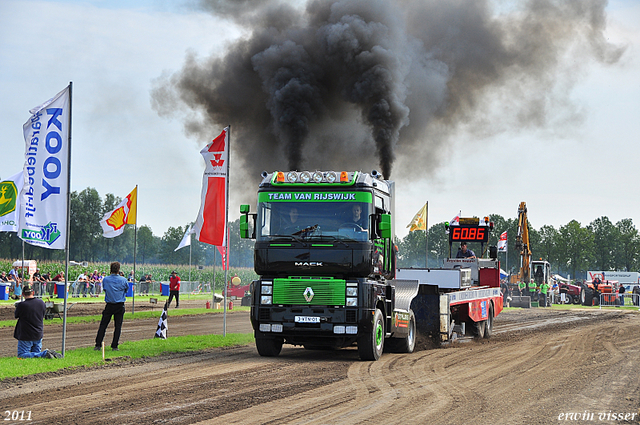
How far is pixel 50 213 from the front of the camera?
1184 cm

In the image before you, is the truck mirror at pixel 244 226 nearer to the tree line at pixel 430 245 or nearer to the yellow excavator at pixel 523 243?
the yellow excavator at pixel 523 243

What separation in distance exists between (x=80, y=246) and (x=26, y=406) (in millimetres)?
111972

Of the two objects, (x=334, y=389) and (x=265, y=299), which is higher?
(x=265, y=299)

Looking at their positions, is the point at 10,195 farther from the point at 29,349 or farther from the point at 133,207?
the point at 29,349

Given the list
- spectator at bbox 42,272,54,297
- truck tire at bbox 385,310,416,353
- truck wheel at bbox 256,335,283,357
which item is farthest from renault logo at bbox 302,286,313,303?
spectator at bbox 42,272,54,297

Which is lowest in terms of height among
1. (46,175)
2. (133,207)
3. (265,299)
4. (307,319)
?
(307,319)

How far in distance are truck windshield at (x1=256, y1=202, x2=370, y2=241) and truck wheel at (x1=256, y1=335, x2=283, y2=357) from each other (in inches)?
82.3

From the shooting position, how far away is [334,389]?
9.52 meters

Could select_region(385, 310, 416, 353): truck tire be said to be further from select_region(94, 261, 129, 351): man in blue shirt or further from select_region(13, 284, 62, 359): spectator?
select_region(13, 284, 62, 359): spectator

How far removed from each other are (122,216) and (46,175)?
54.4 ft

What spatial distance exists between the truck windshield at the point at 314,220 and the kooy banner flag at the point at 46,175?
355 cm

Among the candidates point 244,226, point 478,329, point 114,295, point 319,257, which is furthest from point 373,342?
point 478,329

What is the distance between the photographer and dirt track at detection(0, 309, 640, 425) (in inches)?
304

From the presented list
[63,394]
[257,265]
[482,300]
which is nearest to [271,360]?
[257,265]
